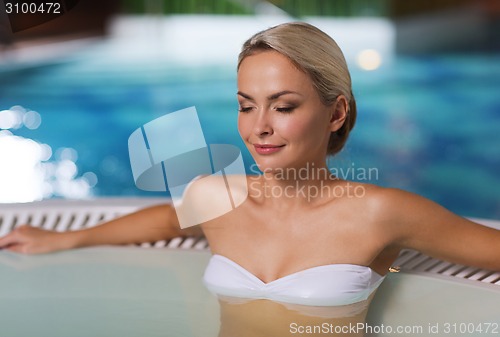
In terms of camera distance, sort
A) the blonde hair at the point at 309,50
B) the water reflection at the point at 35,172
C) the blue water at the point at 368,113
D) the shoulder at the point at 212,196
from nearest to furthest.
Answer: the blonde hair at the point at 309,50, the shoulder at the point at 212,196, the water reflection at the point at 35,172, the blue water at the point at 368,113

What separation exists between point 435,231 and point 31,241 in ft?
3.61

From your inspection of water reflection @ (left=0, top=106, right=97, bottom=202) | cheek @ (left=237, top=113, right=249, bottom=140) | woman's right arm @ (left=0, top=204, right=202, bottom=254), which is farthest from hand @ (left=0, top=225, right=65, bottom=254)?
water reflection @ (left=0, top=106, right=97, bottom=202)

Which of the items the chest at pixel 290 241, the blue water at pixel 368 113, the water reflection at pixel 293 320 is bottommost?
the blue water at pixel 368 113

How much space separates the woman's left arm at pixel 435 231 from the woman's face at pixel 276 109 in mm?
238

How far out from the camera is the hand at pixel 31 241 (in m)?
2.11

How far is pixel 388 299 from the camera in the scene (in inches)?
73.5

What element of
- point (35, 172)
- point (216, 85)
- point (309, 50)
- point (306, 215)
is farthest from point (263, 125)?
point (216, 85)

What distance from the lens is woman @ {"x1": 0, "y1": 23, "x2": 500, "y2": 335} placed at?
1600mm

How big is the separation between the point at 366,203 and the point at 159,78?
5499mm

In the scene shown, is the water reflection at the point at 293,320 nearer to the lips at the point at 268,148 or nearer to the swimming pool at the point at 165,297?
the swimming pool at the point at 165,297

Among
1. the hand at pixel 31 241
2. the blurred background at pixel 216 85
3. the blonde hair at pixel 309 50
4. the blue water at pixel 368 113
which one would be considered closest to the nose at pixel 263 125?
the blonde hair at pixel 309 50

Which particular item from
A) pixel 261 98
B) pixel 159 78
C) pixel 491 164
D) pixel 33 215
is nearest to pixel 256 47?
pixel 261 98

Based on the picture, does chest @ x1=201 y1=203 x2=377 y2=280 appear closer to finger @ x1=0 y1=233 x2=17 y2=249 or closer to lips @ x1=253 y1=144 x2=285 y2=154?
lips @ x1=253 y1=144 x2=285 y2=154

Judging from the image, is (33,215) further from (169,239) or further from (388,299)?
(388,299)
